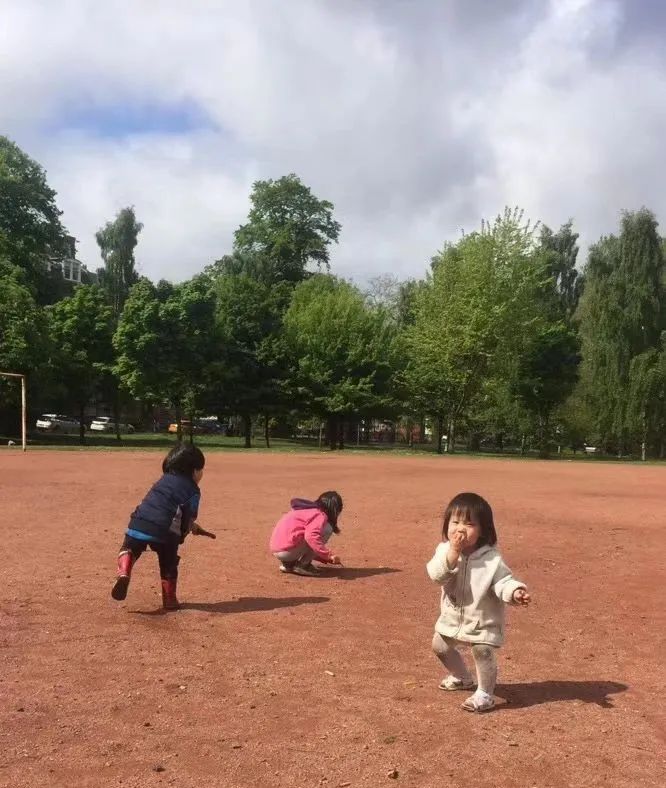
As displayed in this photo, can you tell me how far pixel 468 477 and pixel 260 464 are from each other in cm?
772

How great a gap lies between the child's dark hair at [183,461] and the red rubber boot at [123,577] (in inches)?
31.2

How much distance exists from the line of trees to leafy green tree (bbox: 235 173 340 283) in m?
6.17

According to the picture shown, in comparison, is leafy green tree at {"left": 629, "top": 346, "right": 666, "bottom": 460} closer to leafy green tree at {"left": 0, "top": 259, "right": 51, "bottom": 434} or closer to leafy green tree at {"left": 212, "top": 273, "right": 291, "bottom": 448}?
leafy green tree at {"left": 212, "top": 273, "right": 291, "bottom": 448}

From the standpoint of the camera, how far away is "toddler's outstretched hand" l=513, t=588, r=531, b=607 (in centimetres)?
426

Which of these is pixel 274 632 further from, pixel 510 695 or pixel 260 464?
pixel 260 464

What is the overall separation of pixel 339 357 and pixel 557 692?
4403cm

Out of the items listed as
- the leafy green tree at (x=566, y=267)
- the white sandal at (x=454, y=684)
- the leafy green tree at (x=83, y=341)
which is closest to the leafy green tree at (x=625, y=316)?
the leafy green tree at (x=566, y=267)

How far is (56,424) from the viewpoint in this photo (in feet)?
197

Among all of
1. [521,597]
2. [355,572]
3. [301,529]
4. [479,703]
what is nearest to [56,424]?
[355,572]

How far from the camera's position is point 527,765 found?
3.74 meters

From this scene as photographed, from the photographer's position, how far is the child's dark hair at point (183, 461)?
670cm

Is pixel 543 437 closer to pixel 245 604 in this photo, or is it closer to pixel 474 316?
pixel 474 316

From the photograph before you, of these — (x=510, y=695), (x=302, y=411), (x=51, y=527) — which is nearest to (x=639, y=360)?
(x=302, y=411)

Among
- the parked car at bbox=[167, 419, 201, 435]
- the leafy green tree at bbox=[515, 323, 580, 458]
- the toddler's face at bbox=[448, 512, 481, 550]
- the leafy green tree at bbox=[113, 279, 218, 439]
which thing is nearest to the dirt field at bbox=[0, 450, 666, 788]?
the toddler's face at bbox=[448, 512, 481, 550]
